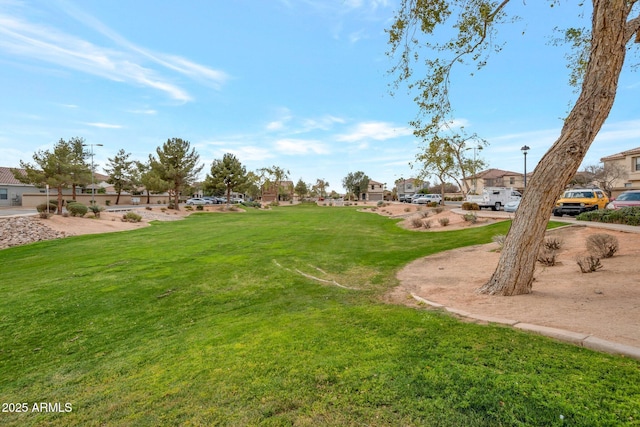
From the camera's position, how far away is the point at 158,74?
2072 centimetres

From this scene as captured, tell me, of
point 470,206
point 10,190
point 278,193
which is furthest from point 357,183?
point 10,190

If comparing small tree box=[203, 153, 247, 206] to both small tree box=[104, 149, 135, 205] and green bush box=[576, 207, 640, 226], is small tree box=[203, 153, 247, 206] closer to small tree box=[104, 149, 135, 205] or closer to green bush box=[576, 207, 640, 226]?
small tree box=[104, 149, 135, 205]

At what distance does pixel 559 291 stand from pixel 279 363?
6049 millimetres

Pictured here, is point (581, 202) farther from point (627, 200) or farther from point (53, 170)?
point (53, 170)

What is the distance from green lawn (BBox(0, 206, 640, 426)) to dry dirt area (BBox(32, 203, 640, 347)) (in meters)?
0.87

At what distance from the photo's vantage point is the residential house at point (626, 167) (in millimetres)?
35375

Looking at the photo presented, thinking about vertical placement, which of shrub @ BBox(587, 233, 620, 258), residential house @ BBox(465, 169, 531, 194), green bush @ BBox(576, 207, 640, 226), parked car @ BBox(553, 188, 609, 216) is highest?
residential house @ BBox(465, 169, 531, 194)

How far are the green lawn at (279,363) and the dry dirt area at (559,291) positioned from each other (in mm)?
912

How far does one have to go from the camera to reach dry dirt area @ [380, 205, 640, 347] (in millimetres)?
4379

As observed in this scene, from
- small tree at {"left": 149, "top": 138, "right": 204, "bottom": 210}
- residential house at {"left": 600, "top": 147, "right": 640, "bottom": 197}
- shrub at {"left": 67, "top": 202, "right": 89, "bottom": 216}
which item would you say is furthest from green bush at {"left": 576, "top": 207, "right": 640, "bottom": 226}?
small tree at {"left": 149, "top": 138, "right": 204, "bottom": 210}

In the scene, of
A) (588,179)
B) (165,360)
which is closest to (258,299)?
(165,360)

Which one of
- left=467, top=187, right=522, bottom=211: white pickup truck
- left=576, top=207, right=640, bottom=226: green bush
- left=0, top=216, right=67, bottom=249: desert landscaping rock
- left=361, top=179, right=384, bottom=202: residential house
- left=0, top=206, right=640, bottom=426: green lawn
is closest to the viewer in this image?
left=0, top=206, right=640, bottom=426: green lawn

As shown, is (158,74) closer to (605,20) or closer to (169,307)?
(169,307)

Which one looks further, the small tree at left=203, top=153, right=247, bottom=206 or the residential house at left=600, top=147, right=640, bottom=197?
the small tree at left=203, top=153, right=247, bottom=206
